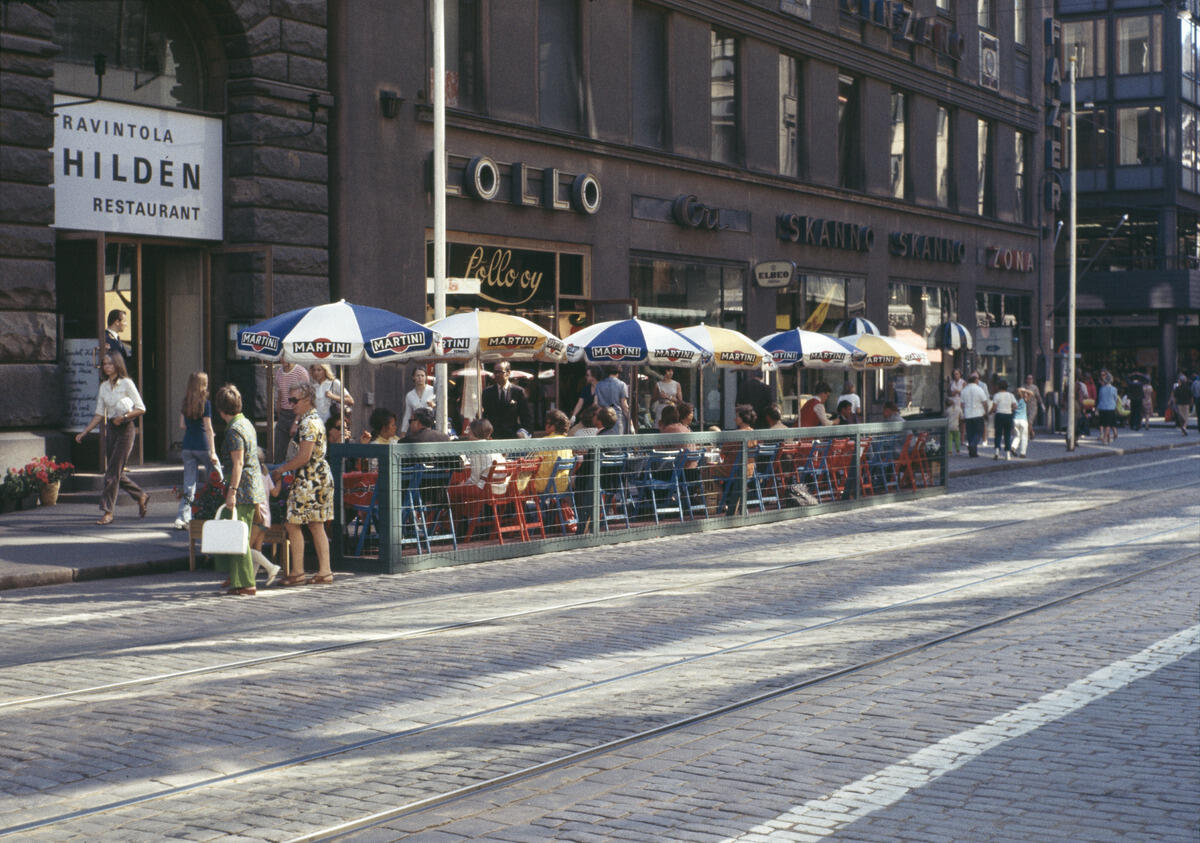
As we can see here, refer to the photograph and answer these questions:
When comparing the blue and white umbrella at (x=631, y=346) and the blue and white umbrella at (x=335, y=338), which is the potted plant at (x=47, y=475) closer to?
the blue and white umbrella at (x=335, y=338)

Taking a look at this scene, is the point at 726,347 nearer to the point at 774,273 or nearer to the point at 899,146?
the point at 774,273

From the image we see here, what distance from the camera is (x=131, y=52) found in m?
19.2

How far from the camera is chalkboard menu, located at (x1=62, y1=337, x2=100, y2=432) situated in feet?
58.6

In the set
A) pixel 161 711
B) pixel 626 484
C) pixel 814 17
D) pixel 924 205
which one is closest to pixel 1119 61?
pixel 924 205

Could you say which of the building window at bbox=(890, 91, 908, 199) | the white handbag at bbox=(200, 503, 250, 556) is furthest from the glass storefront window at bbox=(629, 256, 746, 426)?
the white handbag at bbox=(200, 503, 250, 556)

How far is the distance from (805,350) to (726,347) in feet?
9.29

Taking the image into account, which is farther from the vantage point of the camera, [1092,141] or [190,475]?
[1092,141]

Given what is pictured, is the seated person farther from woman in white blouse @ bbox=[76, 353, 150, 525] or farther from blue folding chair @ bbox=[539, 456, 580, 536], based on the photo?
woman in white blouse @ bbox=[76, 353, 150, 525]

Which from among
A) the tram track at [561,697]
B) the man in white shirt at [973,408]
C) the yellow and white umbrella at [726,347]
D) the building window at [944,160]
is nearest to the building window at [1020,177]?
the building window at [944,160]

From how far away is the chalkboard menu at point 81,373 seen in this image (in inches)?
703

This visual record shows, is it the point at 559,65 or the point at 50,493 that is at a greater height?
the point at 559,65

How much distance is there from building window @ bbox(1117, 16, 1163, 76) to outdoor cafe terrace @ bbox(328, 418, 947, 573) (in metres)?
44.0

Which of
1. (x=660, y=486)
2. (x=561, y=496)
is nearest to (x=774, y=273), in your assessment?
(x=660, y=486)

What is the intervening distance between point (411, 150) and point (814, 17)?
1323cm
